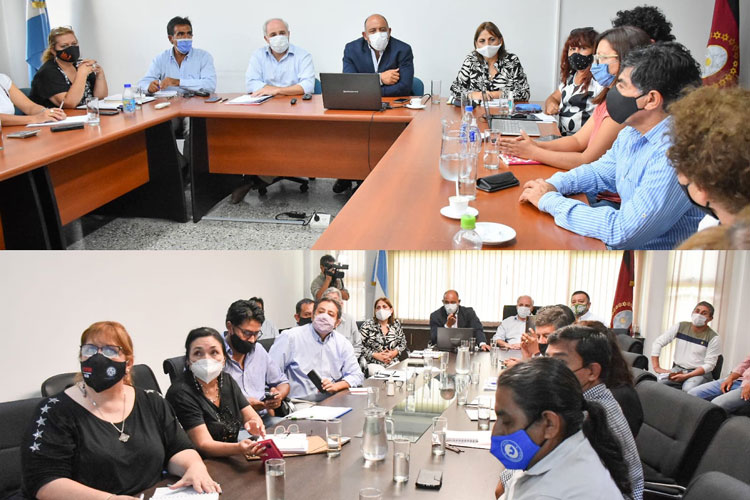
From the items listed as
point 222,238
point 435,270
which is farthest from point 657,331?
point 222,238

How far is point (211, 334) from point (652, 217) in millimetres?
1233

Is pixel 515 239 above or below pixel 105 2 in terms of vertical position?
below

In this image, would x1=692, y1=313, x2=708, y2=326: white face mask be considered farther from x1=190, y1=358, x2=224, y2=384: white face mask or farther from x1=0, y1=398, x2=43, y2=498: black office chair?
x1=0, y1=398, x2=43, y2=498: black office chair

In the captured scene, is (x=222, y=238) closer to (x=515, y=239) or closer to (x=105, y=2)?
(x=515, y=239)

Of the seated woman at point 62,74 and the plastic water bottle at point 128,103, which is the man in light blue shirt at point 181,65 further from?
the plastic water bottle at point 128,103

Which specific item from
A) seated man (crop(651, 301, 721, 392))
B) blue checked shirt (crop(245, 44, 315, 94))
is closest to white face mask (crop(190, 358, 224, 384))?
seated man (crop(651, 301, 721, 392))

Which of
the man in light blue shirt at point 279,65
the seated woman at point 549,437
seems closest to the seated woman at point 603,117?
the seated woman at point 549,437

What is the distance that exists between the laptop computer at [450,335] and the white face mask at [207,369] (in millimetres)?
515

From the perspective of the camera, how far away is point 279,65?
552 centimetres

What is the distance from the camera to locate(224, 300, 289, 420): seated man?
154 cm

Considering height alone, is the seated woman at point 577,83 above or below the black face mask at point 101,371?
above

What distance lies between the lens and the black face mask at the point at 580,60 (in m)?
4.05

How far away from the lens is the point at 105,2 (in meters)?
6.86

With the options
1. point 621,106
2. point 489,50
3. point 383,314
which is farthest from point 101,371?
point 489,50
